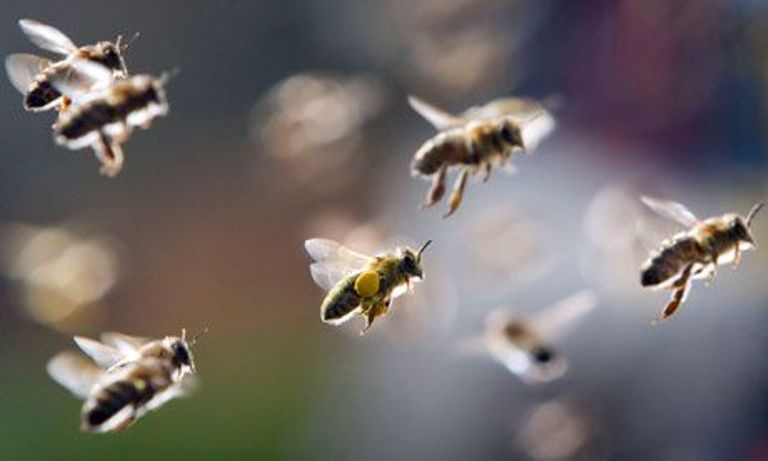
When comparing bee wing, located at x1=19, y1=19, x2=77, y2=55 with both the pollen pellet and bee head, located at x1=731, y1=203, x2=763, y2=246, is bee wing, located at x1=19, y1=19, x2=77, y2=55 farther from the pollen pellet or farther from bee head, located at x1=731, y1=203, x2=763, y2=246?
bee head, located at x1=731, y1=203, x2=763, y2=246

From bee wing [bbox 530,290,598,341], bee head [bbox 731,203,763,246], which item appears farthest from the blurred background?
bee head [bbox 731,203,763,246]

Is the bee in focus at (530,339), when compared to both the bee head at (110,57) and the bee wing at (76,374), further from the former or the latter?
the bee head at (110,57)

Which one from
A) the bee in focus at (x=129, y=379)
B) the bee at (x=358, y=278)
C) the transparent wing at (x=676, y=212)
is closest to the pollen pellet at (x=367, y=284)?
the bee at (x=358, y=278)

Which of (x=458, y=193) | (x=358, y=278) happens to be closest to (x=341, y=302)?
(x=358, y=278)

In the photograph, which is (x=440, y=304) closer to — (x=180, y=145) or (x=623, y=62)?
(x=623, y=62)

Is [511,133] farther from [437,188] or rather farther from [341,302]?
[341,302]
